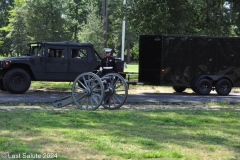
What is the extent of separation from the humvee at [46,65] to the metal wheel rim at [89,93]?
19.6 ft

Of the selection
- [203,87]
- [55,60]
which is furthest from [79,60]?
[203,87]

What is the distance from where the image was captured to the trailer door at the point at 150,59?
65.5 ft

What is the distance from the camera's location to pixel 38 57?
1812cm

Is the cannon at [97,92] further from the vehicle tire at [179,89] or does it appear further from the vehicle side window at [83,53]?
the vehicle tire at [179,89]

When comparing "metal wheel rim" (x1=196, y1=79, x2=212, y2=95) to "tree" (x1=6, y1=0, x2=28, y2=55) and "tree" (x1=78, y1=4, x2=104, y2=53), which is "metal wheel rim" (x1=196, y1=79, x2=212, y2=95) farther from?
"tree" (x1=6, y1=0, x2=28, y2=55)

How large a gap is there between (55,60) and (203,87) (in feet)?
22.1

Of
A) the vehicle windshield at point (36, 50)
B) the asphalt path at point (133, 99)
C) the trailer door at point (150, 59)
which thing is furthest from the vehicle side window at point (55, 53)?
the trailer door at point (150, 59)

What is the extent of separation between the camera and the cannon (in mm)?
11797

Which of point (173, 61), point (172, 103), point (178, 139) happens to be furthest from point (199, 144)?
point (173, 61)

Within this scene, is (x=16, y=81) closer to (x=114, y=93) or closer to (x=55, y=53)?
(x=55, y=53)

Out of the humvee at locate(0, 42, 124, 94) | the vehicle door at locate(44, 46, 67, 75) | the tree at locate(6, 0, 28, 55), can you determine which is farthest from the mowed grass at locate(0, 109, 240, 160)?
the tree at locate(6, 0, 28, 55)

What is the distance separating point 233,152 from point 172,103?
812 centimetres

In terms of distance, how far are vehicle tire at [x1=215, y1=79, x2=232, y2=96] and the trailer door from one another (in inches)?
107

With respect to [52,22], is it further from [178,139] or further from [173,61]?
[178,139]
